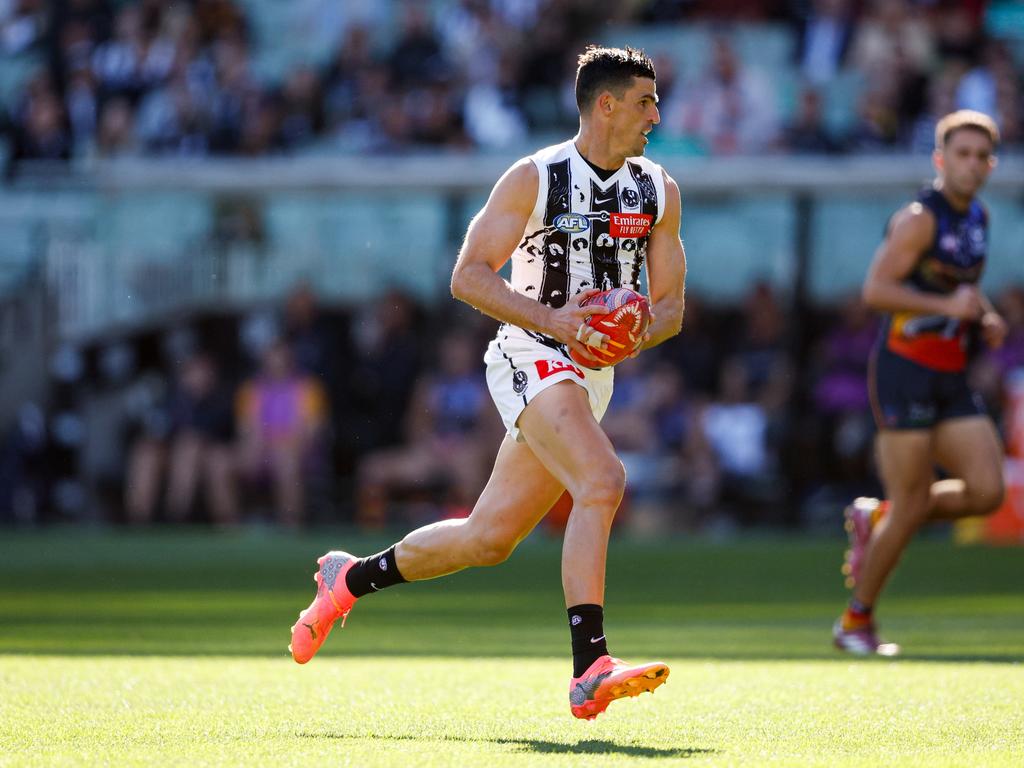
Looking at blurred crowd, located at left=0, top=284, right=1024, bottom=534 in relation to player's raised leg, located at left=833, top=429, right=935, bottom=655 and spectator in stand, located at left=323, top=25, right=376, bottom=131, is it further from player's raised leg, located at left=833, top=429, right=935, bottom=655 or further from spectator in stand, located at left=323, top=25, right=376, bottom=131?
player's raised leg, located at left=833, top=429, right=935, bottom=655

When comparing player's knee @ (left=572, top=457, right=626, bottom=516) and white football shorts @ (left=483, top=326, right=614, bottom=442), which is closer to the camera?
player's knee @ (left=572, top=457, right=626, bottom=516)

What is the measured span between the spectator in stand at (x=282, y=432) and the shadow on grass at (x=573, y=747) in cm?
1329

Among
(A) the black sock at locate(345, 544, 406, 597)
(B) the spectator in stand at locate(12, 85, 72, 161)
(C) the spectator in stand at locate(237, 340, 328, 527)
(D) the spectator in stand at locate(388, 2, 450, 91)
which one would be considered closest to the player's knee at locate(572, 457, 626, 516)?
(A) the black sock at locate(345, 544, 406, 597)

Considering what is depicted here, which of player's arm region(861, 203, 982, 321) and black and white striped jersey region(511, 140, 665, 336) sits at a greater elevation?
black and white striped jersey region(511, 140, 665, 336)

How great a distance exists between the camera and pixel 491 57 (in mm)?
21719

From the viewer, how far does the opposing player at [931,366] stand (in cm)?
876

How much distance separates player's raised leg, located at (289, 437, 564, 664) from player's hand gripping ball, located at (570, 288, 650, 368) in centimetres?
53

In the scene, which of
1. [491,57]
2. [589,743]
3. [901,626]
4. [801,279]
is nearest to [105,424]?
[491,57]

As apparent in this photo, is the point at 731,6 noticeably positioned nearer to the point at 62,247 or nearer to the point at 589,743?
the point at 62,247

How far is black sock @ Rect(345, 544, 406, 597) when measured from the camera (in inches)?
279

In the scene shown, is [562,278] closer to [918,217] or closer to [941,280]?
[918,217]

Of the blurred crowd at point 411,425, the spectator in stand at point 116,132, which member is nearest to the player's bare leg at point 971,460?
the blurred crowd at point 411,425

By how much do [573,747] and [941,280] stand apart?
4185 mm

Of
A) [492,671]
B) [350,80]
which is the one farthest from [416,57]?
[492,671]
